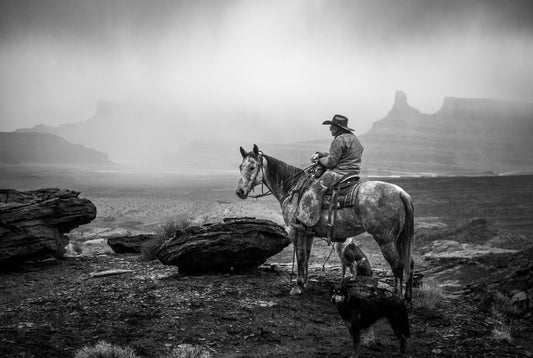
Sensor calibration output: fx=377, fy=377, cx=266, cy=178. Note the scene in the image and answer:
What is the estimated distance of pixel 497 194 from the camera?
4478 cm

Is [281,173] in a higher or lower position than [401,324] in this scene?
higher

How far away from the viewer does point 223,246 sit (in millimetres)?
9406

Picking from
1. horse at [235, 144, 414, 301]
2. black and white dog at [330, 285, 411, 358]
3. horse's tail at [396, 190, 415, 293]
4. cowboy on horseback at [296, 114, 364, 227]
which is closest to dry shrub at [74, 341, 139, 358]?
black and white dog at [330, 285, 411, 358]

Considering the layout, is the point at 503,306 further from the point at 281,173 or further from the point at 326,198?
the point at 281,173

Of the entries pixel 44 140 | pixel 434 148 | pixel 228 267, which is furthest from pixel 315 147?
pixel 228 267

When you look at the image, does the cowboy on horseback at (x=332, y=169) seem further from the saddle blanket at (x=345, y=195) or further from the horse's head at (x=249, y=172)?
the horse's head at (x=249, y=172)

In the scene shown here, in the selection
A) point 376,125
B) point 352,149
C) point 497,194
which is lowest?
point 497,194

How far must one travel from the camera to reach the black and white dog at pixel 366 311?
17.3 feet

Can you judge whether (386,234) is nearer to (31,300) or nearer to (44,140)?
(31,300)

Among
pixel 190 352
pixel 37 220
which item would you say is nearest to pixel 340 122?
pixel 190 352

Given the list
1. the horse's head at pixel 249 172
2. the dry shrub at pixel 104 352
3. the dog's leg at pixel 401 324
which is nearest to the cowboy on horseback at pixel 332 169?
the horse's head at pixel 249 172

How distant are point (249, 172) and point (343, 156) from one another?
2186 millimetres

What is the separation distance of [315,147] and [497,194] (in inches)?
5348

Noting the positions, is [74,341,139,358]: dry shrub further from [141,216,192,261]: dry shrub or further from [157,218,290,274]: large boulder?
[141,216,192,261]: dry shrub
